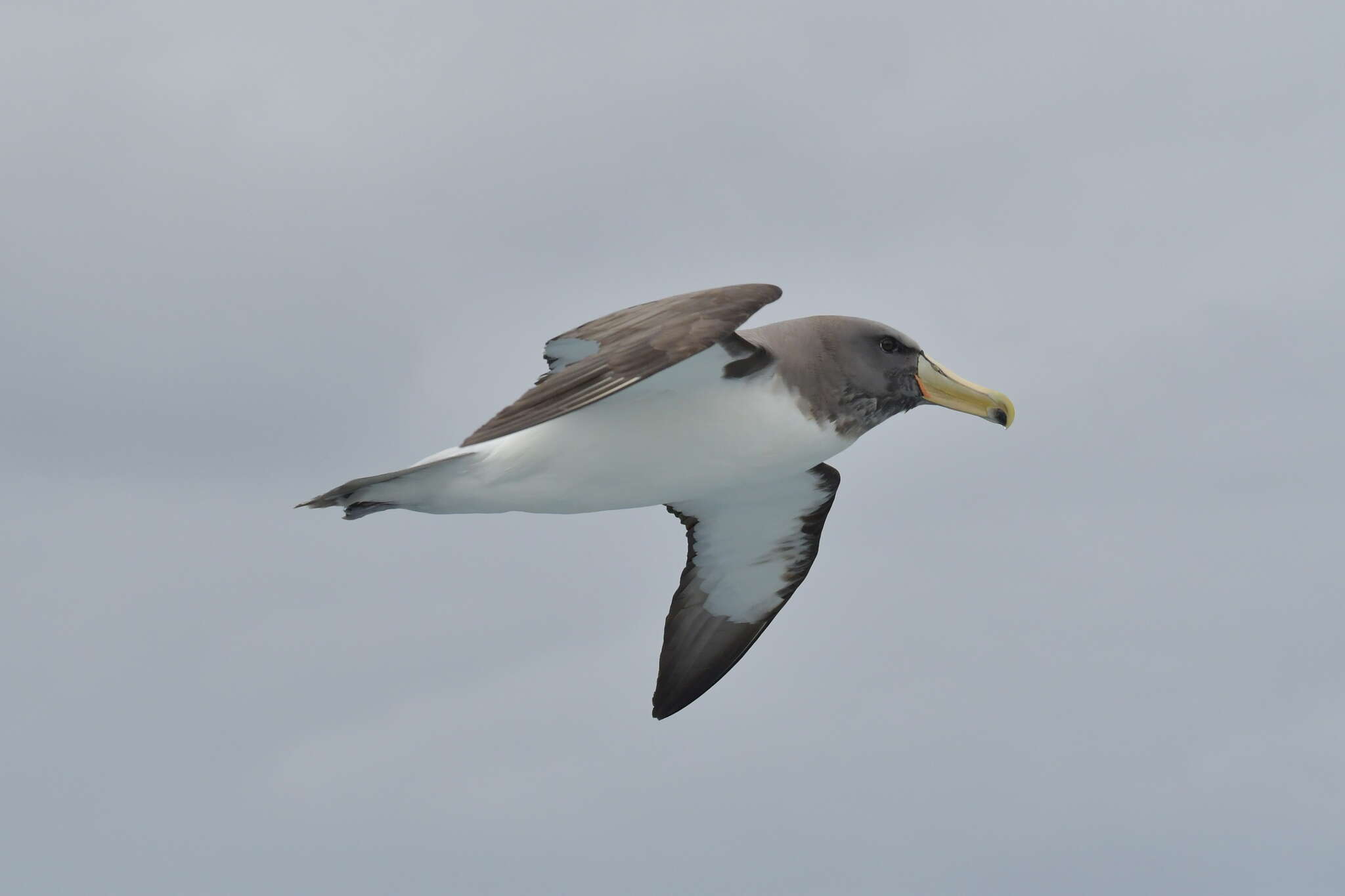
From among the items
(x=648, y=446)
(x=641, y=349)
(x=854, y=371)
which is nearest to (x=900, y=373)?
(x=854, y=371)

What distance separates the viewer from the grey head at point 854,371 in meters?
12.4

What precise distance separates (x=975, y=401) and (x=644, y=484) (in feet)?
9.21

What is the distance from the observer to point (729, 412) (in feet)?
40.4

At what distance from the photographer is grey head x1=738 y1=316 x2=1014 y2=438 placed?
12.4m

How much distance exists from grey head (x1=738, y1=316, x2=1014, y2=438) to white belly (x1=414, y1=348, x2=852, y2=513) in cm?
17

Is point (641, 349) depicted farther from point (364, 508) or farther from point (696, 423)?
point (364, 508)

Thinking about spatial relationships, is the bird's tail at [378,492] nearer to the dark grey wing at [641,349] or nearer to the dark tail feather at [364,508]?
the dark tail feather at [364,508]

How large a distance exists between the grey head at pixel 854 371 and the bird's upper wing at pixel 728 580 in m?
1.72

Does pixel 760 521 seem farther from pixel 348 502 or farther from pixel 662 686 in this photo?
pixel 348 502

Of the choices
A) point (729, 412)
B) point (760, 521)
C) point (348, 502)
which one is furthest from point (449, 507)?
point (760, 521)

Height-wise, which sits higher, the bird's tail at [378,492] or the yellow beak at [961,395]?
the bird's tail at [378,492]

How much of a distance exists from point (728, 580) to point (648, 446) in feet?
9.77

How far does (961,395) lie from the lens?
1316 centimetres

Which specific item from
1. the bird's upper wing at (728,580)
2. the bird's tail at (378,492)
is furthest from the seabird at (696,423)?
the bird's upper wing at (728,580)
